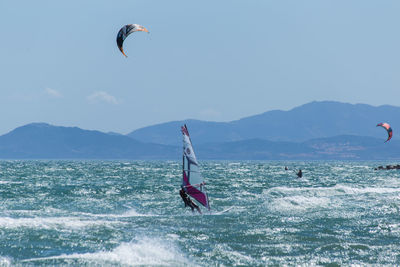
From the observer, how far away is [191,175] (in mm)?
26188

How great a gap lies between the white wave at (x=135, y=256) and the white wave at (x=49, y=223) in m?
5.02

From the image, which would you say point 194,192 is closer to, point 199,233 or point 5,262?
point 199,233

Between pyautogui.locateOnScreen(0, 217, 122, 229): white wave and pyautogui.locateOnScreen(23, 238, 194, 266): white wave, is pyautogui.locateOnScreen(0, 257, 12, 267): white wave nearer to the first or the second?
pyautogui.locateOnScreen(23, 238, 194, 266): white wave

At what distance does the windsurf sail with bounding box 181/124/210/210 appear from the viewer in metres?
25.6

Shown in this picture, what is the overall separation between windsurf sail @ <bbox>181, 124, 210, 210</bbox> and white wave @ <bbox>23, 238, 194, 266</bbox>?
285 inches

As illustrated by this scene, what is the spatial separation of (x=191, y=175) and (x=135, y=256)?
30.7 ft

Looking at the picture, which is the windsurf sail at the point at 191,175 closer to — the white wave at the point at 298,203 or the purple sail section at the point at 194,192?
the purple sail section at the point at 194,192

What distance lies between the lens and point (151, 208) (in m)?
32.3

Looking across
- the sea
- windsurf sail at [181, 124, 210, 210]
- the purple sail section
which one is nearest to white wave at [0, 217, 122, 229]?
the sea

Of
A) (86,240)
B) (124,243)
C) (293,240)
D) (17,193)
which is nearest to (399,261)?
(293,240)

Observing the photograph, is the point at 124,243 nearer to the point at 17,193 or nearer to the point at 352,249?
the point at 352,249

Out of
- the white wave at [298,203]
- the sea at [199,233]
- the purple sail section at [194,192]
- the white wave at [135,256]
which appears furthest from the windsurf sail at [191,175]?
the white wave at [135,256]

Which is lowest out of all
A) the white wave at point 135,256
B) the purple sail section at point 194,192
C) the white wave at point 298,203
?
the white wave at point 135,256

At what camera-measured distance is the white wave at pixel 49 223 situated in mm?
22688
